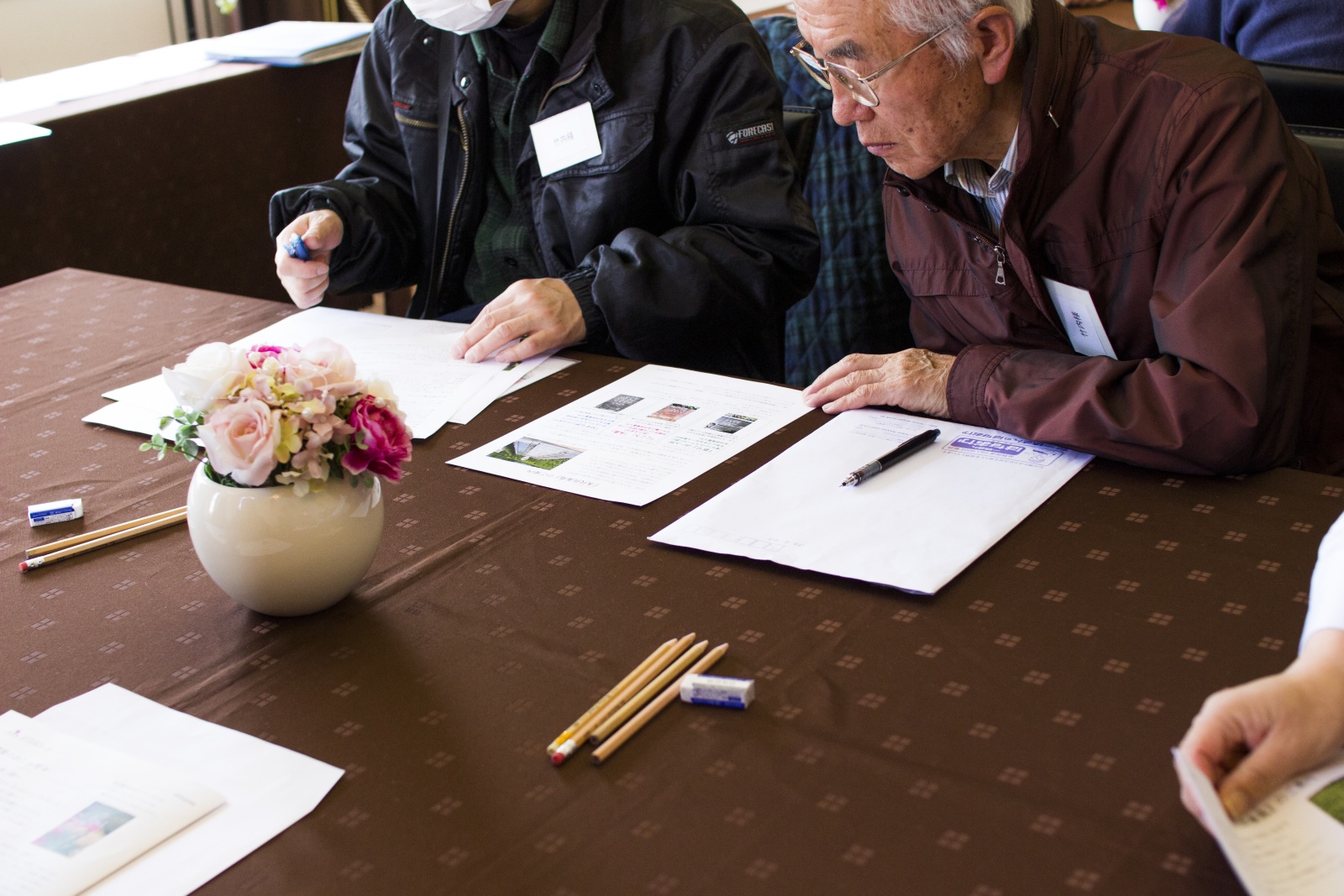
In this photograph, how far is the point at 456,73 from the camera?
6.47ft

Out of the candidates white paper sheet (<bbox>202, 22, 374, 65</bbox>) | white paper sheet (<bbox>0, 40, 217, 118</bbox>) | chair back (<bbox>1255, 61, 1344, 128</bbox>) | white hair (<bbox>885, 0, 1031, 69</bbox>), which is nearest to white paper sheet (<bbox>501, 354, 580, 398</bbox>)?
white hair (<bbox>885, 0, 1031, 69</bbox>)

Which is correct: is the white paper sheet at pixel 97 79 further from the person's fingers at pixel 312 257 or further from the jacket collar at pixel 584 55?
the jacket collar at pixel 584 55

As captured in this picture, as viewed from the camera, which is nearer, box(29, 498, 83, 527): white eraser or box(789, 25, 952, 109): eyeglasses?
box(29, 498, 83, 527): white eraser

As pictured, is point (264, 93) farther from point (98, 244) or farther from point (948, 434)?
point (948, 434)

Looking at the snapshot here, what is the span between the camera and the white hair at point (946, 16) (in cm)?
135

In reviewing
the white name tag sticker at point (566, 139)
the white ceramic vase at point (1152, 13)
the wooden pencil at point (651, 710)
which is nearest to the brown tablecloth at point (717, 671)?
the wooden pencil at point (651, 710)

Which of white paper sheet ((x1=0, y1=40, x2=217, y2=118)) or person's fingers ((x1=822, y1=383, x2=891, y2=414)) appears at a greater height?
white paper sheet ((x1=0, y1=40, x2=217, y2=118))

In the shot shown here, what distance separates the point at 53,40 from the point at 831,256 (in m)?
3.58

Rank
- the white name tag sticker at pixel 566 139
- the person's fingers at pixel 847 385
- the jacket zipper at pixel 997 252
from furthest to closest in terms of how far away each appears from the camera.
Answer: the white name tag sticker at pixel 566 139
the jacket zipper at pixel 997 252
the person's fingers at pixel 847 385

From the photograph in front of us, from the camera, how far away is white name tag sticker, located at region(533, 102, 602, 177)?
6.13 feet

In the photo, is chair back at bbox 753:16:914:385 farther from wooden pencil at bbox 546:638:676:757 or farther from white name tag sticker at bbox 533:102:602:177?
wooden pencil at bbox 546:638:676:757

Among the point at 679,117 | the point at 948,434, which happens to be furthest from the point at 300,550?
the point at 679,117

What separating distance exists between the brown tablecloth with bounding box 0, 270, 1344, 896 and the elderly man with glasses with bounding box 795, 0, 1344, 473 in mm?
81

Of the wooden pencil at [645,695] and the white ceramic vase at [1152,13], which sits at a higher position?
the white ceramic vase at [1152,13]
